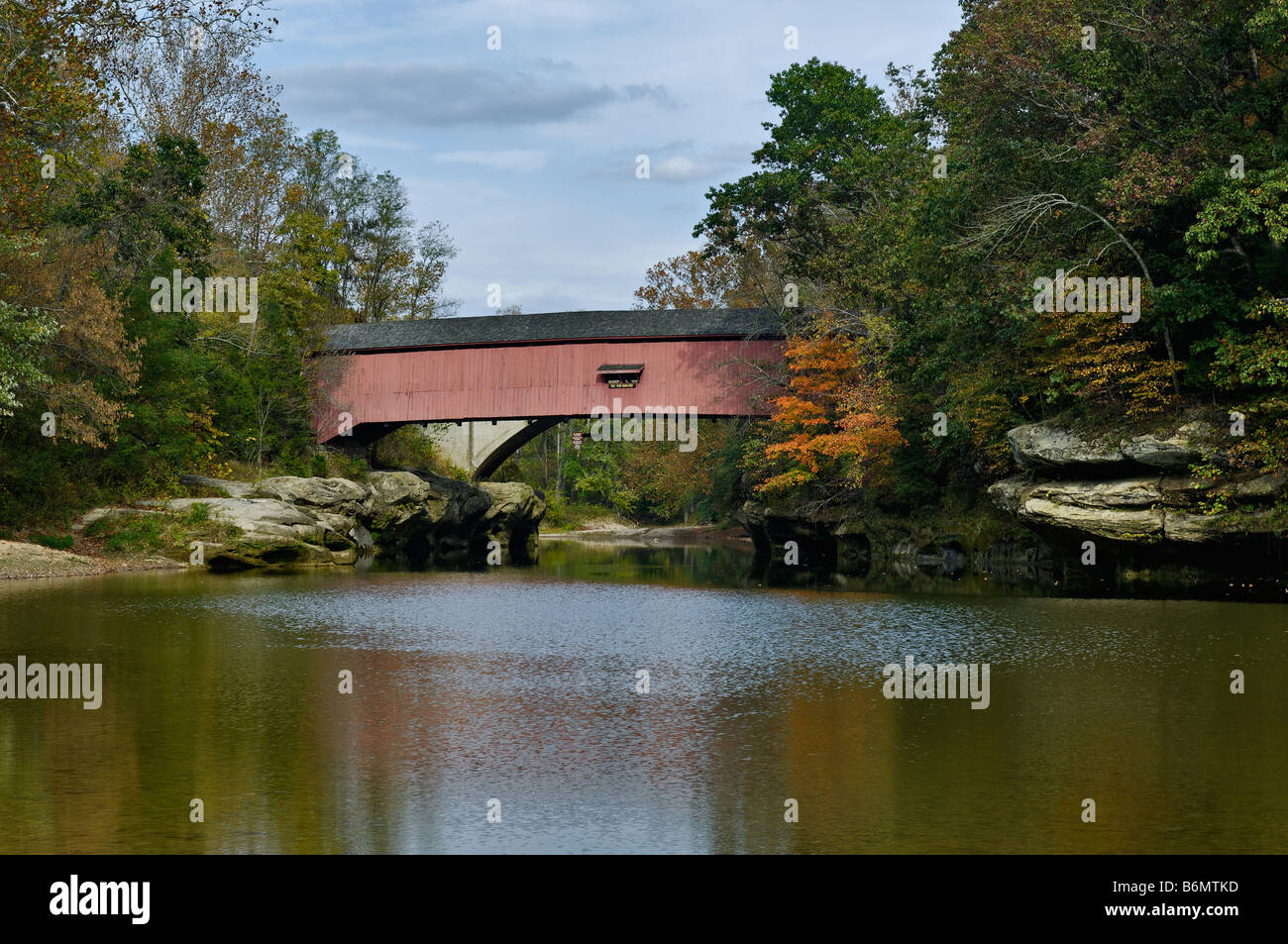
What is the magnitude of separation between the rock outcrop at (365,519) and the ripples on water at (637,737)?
39.9 ft

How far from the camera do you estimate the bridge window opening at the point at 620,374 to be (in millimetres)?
40656

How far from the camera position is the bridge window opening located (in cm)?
4066

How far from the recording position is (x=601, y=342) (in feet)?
135

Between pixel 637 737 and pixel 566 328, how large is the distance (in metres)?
34.5

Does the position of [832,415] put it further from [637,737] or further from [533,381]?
[637,737]

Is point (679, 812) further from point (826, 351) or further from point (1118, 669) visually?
point (826, 351)

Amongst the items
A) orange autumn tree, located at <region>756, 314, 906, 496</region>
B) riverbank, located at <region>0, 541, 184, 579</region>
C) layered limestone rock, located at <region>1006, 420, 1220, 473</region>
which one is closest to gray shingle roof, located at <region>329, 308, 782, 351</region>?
orange autumn tree, located at <region>756, 314, 906, 496</region>

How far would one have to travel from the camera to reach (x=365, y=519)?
4025 cm

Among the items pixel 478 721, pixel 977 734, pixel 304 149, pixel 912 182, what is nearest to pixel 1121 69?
pixel 912 182

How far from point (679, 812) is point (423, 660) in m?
6.47

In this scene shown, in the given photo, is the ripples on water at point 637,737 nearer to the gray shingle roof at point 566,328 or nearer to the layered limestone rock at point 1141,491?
the layered limestone rock at point 1141,491

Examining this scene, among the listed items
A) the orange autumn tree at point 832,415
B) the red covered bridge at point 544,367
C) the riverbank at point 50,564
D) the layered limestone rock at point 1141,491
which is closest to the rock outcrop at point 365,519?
the riverbank at point 50,564

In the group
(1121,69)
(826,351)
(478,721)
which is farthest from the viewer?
(826,351)

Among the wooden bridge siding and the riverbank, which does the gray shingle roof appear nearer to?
the wooden bridge siding
